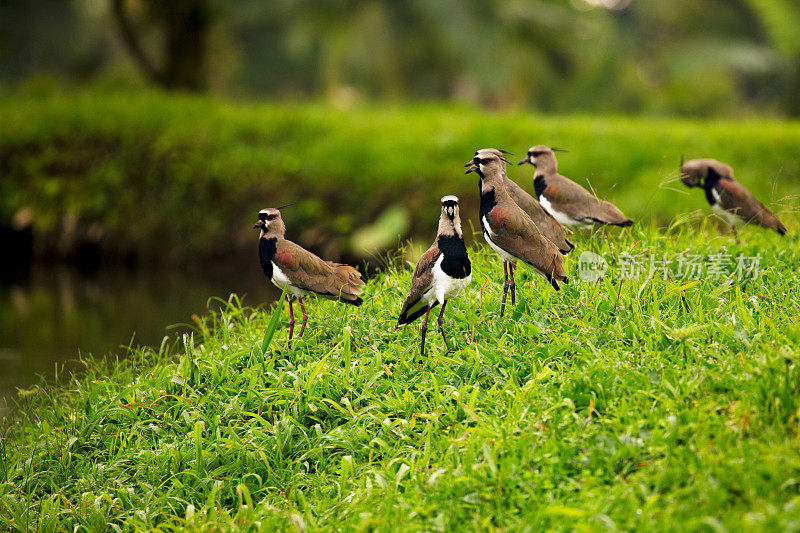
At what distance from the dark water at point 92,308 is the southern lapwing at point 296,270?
6.95 ft

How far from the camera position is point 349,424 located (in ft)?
13.6

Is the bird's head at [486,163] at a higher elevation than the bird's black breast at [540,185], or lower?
higher

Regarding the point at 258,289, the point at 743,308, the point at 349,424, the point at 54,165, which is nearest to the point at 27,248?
the point at 54,165

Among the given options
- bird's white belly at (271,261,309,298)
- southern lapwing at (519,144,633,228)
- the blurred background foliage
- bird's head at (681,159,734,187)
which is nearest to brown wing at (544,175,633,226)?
southern lapwing at (519,144,633,228)

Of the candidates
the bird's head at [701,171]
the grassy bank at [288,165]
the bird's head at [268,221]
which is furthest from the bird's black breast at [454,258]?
the grassy bank at [288,165]

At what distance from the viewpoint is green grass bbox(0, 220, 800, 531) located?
3.24m

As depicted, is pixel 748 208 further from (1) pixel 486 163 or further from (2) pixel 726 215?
(1) pixel 486 163

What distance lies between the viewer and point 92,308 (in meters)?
9.20

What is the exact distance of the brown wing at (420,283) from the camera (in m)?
4.14

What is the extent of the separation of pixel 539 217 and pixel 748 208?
1706mm

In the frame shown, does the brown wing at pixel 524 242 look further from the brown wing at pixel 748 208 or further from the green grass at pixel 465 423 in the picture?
the brown wing at pixel 748 208

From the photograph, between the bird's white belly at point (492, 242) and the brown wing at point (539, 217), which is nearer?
the bird's white belly at point (492, 242)

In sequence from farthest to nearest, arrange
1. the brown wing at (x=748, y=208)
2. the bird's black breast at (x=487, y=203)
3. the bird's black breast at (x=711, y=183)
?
the bird's black breast at (x=711, y=183) < the brown wing at (x=748, y=208) < the bird's black breast at (x=487, y=203)

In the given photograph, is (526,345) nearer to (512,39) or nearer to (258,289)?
(258,289)
